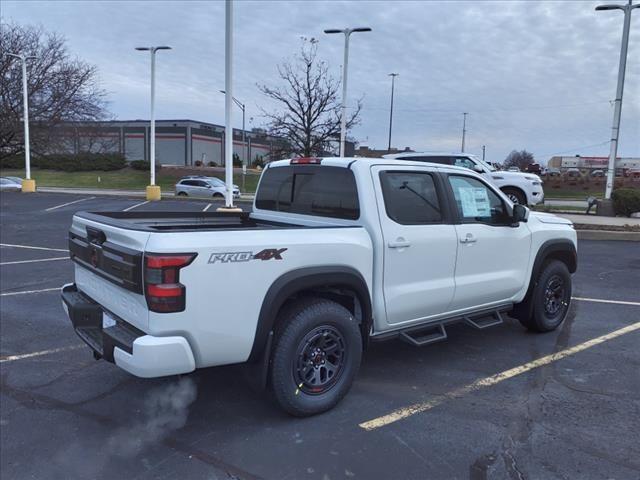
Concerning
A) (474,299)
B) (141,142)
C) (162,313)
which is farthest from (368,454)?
(141,142)

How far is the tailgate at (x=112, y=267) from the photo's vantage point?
308cm

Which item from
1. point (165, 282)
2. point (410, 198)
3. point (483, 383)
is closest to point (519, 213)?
point (410, 198)

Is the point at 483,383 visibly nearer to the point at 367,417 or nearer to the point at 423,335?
the point at 423,335

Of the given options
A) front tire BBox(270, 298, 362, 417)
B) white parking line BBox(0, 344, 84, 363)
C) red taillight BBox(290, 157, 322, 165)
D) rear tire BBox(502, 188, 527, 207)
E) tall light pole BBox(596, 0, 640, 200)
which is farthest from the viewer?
tall light pole BBox(596, 0, 640, 200)

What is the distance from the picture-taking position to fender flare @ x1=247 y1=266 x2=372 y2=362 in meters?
3.35

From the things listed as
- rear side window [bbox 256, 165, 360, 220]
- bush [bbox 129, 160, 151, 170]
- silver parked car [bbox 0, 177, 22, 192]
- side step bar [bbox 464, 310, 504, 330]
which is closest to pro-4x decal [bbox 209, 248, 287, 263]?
rear side window [bbox 256, 165, 360, 220]

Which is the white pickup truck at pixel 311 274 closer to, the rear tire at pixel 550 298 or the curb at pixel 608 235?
the rear tire at pixel 550 298

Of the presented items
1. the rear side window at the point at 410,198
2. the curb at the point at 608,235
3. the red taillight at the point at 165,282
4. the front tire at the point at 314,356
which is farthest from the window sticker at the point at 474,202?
the curb at the point at 608,235

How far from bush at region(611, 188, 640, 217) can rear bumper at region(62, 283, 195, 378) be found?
700 inches

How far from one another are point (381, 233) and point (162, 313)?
1745 mm

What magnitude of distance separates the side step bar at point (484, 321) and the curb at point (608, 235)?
384 inches

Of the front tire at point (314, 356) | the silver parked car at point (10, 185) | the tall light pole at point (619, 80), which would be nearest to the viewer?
the front tire at point (314, 356)

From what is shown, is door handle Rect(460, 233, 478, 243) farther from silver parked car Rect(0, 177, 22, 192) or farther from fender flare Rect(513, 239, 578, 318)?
silver parked car Rect(0, 177, 22, 192)

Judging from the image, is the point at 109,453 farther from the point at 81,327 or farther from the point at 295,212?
the point at 295,212
